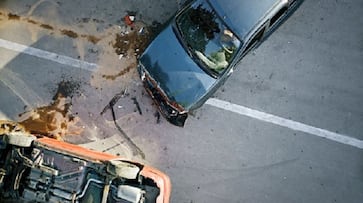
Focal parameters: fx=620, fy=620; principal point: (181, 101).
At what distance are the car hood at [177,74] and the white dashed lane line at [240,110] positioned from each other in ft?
2.41

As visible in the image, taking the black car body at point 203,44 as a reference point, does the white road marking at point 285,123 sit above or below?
below

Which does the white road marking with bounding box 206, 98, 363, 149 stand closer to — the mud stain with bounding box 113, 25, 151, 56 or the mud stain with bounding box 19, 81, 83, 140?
the mud stain with bounding box 113, 25, 151, 56

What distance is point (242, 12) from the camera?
822 centimetres

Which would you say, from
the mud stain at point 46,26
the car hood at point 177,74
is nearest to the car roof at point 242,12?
the car hood at point 177,74

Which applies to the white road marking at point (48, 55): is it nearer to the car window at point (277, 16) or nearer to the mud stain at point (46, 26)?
the mud stain at point (46, 26)

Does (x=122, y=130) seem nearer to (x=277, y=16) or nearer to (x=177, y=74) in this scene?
(x=177, y=74)

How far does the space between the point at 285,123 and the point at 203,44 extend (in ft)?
5.82

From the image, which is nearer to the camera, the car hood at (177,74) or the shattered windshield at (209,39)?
the shattered windshield at (209,39)

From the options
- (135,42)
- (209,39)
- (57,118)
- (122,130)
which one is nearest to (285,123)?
(209,39)

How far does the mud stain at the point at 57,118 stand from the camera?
9352mm

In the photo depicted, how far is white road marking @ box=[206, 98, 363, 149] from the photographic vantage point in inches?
355

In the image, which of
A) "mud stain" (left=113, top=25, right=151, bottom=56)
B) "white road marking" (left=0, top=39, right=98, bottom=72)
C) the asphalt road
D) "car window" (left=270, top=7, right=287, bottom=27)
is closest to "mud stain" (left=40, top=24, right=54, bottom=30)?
the asphalt road

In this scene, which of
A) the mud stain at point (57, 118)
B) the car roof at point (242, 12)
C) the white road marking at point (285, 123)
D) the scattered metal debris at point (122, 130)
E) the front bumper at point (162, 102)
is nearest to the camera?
the car roof at point (242, 12)

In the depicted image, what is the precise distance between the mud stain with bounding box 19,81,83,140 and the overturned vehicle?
93cm
